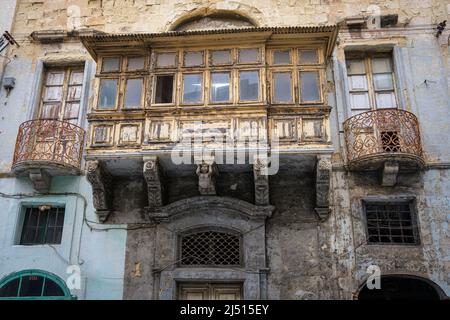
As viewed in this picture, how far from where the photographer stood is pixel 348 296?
920 cm

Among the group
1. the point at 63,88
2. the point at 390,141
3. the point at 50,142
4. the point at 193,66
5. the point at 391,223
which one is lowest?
the point at 391,223

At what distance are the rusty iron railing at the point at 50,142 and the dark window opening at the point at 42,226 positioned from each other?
3.87 feet

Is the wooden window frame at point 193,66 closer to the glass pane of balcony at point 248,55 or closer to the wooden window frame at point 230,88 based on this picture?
the wooden window frame at point 230,88

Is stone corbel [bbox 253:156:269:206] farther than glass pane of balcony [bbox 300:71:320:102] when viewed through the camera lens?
No

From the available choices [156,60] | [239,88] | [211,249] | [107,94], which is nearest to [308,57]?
[239,88]

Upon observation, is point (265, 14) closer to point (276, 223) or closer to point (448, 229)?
point (276, 223)

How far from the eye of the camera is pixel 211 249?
10016 mm

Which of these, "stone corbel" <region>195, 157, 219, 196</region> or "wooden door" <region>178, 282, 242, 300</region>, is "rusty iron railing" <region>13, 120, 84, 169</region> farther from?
"wooden door" <region>178, 282, 242, 300</region>

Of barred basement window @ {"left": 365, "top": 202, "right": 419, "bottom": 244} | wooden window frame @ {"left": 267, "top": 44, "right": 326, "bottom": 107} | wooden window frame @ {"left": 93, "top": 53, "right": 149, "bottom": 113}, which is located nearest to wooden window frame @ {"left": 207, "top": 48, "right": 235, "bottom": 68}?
wooden window frame @ {"left": 267, "top": 44, "right": 326, "bottom": 107}

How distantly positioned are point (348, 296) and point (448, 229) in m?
2.50

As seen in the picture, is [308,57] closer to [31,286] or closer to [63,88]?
[63,88]

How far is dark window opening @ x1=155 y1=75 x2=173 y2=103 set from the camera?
10.1 metres

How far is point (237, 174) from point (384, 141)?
3192mm

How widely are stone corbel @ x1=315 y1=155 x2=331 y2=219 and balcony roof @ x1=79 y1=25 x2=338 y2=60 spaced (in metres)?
2.74
